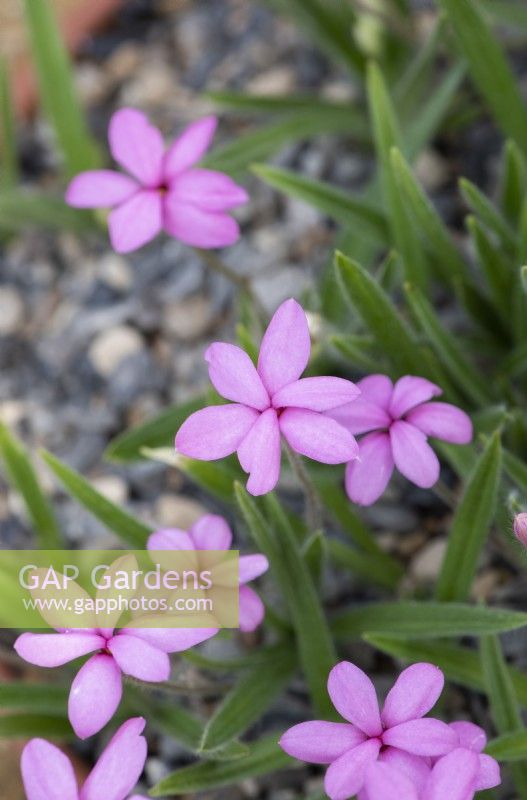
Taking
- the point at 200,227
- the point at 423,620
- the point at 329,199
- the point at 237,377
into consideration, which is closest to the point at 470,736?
the point at 423,620

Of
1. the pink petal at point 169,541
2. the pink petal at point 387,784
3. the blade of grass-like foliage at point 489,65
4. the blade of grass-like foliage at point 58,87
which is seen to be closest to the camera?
the pink petal at point 387,784

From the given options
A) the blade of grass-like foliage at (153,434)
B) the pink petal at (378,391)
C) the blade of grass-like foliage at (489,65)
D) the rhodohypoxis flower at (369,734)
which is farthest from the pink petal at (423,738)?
the blade of grass-like foliage at (489,65)

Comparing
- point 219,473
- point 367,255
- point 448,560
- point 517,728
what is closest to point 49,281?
point 367,255

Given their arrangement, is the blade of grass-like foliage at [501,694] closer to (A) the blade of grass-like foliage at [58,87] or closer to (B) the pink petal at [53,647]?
(B) the pink petal at [53,647]

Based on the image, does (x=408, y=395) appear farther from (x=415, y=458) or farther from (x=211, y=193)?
(x=211, y=193)

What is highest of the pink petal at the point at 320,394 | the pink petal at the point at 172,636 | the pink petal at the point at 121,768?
the pink petal at the point at 320,394

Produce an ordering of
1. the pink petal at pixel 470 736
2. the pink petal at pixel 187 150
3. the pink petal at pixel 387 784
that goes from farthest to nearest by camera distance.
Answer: the pink petal at pixel 187 150 → the pink petal at pixel 470 736 → the pink petal at pixel 387 784

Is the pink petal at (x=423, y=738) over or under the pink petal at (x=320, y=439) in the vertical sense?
under
